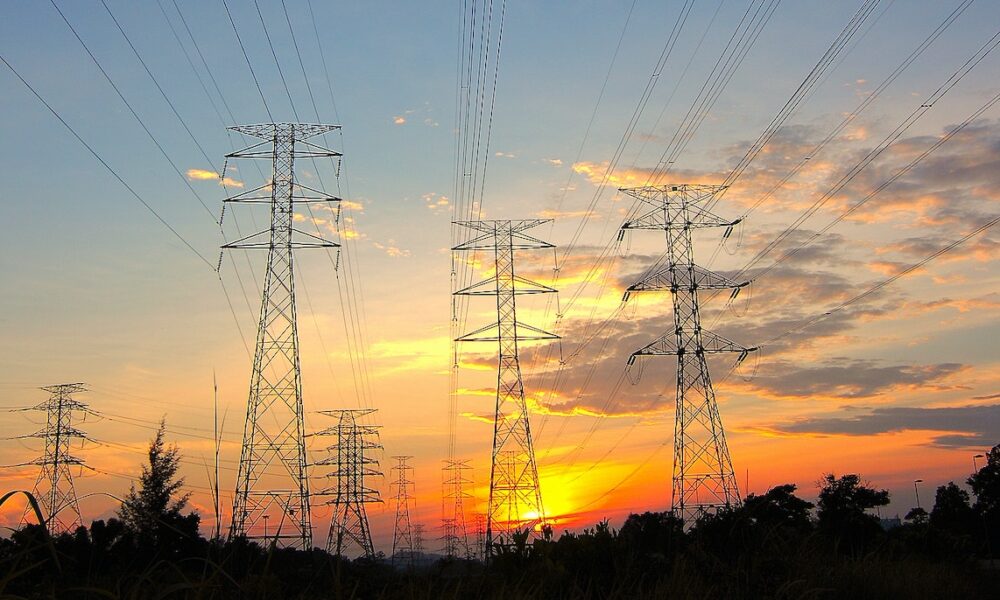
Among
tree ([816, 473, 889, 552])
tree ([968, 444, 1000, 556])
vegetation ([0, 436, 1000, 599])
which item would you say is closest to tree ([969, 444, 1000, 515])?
tree ([968, 444, 1000, 556])

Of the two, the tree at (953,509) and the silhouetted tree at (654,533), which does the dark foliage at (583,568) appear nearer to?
the silhouetted tree at (654,533)

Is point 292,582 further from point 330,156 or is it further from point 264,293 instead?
point 330,156

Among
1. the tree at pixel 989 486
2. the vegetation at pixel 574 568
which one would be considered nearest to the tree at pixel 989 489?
the tree at pixel 989 486

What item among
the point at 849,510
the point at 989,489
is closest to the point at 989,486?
the point at 989,489

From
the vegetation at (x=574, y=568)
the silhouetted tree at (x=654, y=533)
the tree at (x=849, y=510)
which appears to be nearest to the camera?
the vegetation at (x=574, y=568)

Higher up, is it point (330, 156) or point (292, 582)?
point (330, 156)

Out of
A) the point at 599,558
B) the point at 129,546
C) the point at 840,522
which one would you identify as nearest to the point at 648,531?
the point at 599,558

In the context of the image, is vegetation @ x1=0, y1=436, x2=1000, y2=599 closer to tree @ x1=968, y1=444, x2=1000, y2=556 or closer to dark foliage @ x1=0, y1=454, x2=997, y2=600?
dark foliage @ x1=0, y1=454, x2=997, y2=600

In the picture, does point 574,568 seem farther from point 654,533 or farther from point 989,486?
point 989,486
